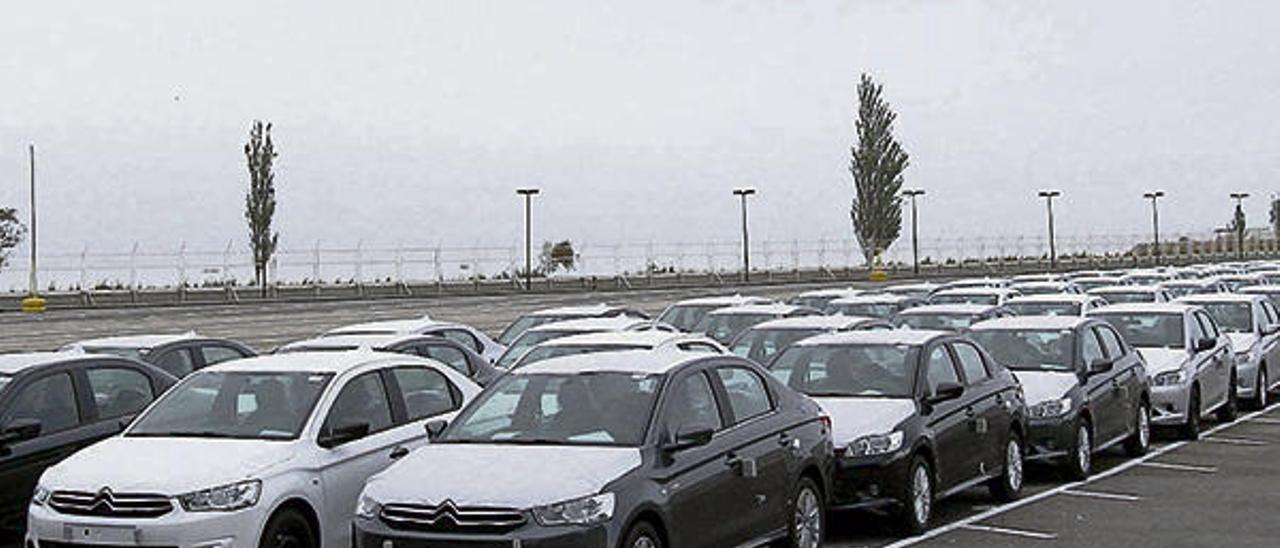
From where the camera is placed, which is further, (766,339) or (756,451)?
(766,339)

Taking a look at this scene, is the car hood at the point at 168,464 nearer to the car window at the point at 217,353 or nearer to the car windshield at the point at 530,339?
the car window at the point at 217,353

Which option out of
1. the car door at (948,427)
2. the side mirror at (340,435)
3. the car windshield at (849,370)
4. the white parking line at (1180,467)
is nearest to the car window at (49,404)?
the side mirror at (340,435)

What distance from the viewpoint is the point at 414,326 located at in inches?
741

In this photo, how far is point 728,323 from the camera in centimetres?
2178

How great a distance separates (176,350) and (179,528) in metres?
6.77

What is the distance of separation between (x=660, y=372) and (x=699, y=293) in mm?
48619

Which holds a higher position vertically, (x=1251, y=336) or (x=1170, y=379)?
(x=1251, y=336)

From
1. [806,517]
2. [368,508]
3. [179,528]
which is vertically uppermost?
[368,508]

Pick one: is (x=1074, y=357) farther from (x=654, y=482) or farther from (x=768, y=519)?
(x=654, y=482)

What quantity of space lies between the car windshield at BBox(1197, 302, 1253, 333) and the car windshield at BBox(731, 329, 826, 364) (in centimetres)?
722

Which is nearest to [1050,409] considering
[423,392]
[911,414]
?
[911,414]

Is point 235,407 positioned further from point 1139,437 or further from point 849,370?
point 1139,437

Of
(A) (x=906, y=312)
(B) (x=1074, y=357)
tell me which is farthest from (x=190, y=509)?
(A) (x=906, y=312)

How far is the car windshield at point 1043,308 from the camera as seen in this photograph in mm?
21938
